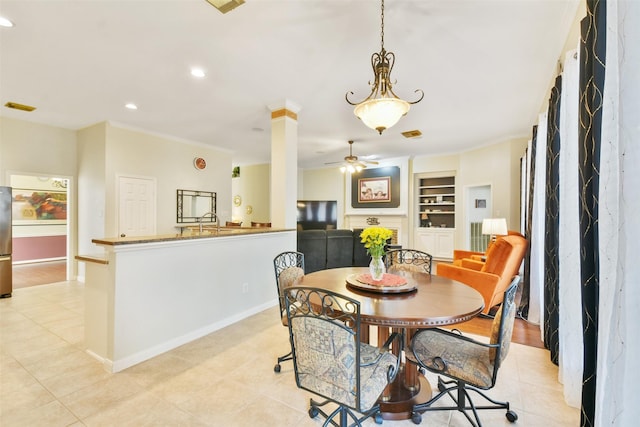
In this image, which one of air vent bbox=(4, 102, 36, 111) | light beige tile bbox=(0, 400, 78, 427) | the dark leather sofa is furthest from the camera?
the dark leather sofa

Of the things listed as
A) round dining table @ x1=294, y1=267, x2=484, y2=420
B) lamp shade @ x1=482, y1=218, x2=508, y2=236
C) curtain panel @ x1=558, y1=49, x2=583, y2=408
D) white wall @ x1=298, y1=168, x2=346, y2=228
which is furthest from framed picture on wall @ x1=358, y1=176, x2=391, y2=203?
round dining table @ x1=294, y1=267, x2=484, y2=420

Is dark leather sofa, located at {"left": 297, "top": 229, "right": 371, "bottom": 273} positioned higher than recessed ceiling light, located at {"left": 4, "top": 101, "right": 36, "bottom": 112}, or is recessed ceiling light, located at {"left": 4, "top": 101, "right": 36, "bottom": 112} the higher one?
recessed ceiling light, located at {"left": 4, "top": 101, "right": 36, "bottom": 112}

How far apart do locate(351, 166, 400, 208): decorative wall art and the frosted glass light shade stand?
19.8ft

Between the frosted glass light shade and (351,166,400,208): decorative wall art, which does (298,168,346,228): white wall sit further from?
the frosted glass light shade

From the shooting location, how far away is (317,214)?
339 inches

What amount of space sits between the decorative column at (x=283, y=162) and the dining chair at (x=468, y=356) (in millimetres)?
2707

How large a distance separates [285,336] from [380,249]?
1.63 m

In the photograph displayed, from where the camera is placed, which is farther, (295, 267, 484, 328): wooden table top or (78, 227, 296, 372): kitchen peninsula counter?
(78, 227, 296, 372): kitchen peninsula counter

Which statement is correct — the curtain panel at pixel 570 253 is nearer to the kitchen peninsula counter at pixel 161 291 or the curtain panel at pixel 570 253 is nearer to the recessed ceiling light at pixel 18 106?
the kitchen peninsula counter at pixel 161 291

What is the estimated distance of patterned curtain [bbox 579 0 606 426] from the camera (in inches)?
50.3

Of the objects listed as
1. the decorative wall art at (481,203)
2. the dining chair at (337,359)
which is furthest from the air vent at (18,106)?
the decorative wall art at (481,203)

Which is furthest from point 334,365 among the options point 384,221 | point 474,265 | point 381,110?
point 384,221

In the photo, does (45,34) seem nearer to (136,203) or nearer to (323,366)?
(136,203)

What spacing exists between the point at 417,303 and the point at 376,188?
695cm
